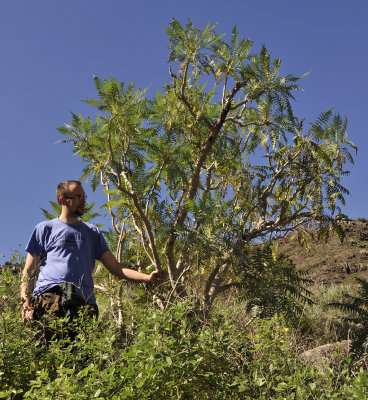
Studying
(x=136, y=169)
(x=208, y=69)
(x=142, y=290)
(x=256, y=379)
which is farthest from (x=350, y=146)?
(x=256, y=379)

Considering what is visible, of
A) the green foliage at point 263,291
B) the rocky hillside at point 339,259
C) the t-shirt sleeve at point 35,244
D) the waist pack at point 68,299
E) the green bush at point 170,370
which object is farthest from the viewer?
the rocky hillside at point 339,259

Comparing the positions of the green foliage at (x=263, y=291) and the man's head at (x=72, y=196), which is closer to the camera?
the man's head at (x=72, y=196)

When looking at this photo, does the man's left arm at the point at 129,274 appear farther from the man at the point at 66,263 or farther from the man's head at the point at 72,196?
the man's head at the point at 72,196

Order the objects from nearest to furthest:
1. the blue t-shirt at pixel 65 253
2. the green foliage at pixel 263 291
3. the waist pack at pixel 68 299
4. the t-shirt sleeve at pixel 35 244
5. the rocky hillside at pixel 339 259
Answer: the waist pack at pixel 68 299 < the blue t-shirt at pixel 65 253 < the t-shirt sleeve at pixel 35 244 < the green foliage at pixel 263 291 < the rocky hillside at pixel 339 259

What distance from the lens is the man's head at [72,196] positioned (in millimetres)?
3398

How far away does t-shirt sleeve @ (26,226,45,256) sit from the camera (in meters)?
3.36

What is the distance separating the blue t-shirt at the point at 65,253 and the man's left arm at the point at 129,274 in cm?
8

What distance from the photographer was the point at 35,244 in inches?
134

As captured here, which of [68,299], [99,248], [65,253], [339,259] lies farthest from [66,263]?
[339,259]

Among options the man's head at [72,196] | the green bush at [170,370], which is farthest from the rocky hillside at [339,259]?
the green bush at [170,370]

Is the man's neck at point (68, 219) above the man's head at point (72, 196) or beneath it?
beneath

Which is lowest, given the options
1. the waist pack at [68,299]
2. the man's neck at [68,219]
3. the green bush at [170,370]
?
the green bush at [170,370]

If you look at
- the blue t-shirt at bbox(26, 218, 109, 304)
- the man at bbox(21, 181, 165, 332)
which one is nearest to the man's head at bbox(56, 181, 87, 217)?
the man at bbox(21, 181, 165, 332)

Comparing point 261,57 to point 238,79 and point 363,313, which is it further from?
point 363,313
